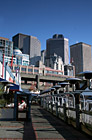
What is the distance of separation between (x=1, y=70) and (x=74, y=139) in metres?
17.9

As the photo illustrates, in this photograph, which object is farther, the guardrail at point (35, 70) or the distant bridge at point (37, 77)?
the guardrail at point (35, 70)

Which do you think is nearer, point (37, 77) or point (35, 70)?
point (37, 77)

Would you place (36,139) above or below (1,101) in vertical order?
below

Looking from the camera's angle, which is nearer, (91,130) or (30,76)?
(91,130)

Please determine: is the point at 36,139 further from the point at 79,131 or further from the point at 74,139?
the point at 79,131

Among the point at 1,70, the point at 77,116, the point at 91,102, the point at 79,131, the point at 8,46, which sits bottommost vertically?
the point at 79,131

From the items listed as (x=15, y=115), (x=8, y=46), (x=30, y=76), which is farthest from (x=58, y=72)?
(x=15, y=115)

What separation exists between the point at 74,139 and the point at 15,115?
5.88m

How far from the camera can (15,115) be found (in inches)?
455

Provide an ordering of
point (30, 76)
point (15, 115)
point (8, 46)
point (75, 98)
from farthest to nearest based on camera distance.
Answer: point (8, 46)
point (30, 76)
point (15, 115)
point (75, 98)

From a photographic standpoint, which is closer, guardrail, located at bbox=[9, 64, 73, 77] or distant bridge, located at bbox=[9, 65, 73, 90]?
distant bridge, located at bbox=[9, 65, 73, 90]

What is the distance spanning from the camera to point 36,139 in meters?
6.54

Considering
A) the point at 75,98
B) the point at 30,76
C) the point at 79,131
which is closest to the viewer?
the point at 79,131

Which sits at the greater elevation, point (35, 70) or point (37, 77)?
point (35, 70)
